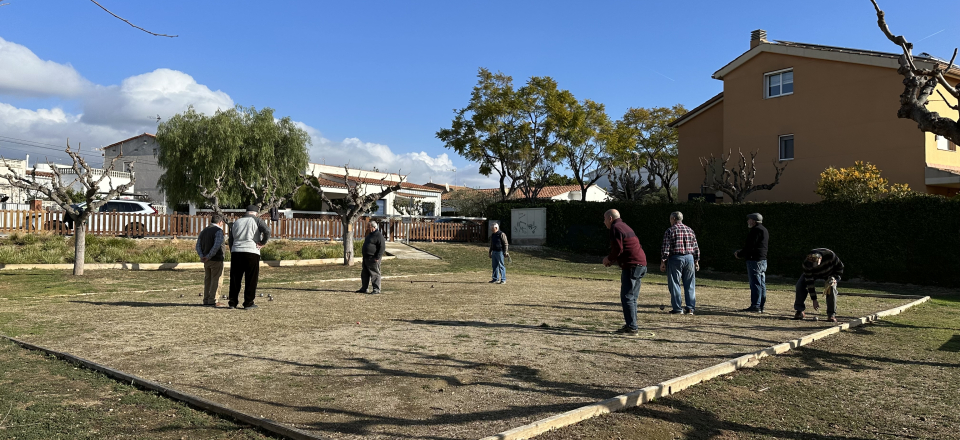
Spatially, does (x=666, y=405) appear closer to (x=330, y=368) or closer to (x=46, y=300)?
(x=330, y=368)

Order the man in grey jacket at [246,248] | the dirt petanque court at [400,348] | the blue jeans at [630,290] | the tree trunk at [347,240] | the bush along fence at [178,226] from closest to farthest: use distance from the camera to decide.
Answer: the dirt petanque court at [400,348], the blue jeans at [630,290], the man in grey jacket at [246,248], the tree trunk at [347,240], the bush along fence at [178,226]

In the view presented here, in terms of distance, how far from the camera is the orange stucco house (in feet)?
79.9

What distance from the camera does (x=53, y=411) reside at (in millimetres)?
4633

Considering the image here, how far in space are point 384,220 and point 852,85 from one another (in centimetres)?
2117

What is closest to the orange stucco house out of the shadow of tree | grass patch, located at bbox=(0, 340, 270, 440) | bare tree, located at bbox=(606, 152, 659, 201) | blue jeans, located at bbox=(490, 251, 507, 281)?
bare tree, located at bbox=(606, 152, 659, 201)

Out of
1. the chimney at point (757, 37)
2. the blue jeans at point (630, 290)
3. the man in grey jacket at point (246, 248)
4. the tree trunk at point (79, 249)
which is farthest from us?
the chimney at point (757, 37)

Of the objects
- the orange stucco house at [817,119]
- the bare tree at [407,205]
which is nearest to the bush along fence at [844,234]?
the orange stucco house at [817,119]

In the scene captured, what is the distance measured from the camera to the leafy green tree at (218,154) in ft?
122

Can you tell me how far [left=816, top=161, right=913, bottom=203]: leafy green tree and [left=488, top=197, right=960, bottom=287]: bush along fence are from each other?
71 cm

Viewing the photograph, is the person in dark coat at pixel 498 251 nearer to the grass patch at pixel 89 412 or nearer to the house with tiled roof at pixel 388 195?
the grass patch at pixel 89 412

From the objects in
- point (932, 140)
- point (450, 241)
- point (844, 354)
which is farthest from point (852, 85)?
point (844, 354)

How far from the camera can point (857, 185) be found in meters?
22.7

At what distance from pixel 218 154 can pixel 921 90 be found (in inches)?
1419

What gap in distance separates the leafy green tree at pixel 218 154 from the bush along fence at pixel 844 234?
69.4 ft
